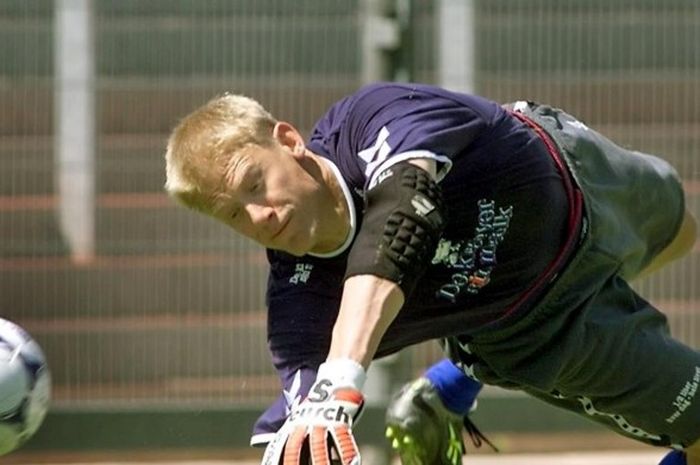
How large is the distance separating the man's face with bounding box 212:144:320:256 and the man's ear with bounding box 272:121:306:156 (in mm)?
20

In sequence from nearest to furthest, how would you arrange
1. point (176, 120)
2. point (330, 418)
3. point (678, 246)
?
point (330, 418)
point (678, 246)
point (176, 120)

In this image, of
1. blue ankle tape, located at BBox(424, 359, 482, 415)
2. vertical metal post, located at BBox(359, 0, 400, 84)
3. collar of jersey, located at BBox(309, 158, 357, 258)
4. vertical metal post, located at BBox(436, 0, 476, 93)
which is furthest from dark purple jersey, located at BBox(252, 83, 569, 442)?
vertical metal post, located at BBox(436, 0, 476, 93)

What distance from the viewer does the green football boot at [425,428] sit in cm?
471

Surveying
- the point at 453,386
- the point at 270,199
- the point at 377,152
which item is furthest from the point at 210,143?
the point at 453,386

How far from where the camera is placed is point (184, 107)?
21.8 ft

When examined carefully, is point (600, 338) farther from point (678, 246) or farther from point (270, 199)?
point (270, 199)

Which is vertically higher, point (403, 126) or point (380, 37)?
point (403, 126)

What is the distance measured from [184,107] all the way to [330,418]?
3884 mm

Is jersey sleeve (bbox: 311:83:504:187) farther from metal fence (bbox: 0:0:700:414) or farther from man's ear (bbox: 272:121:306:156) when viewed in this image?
metal fence (bbox: 0:0:700:414)

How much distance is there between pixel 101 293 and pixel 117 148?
1.91ft

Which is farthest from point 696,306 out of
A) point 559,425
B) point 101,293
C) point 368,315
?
point 368,315

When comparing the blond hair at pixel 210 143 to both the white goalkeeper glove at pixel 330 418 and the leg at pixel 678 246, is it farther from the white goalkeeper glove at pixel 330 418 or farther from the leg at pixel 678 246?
the leg at pixel 678 246

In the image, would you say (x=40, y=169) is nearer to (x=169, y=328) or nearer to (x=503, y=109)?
(x=169, y=328)

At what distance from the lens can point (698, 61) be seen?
22.2 ft
